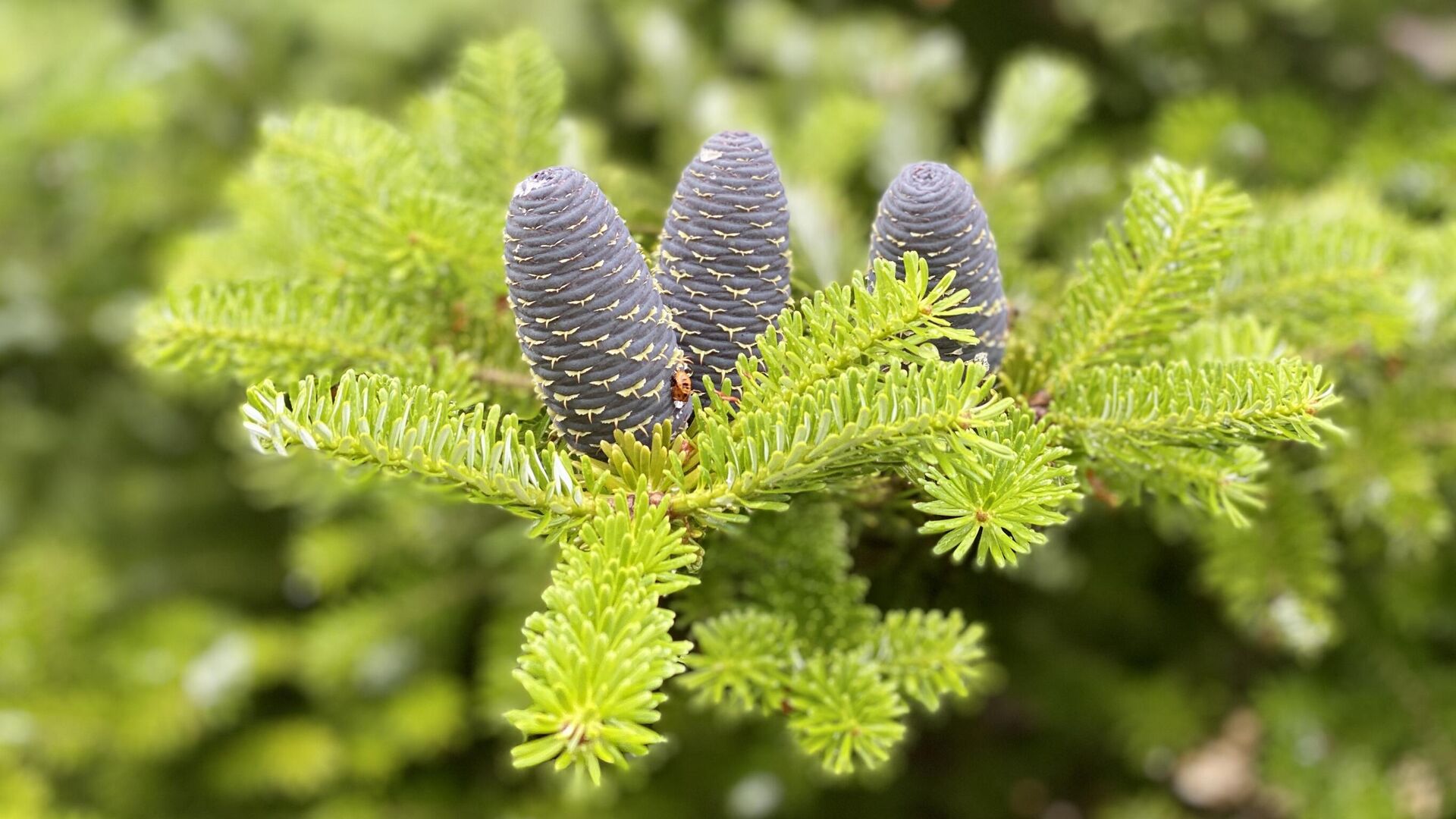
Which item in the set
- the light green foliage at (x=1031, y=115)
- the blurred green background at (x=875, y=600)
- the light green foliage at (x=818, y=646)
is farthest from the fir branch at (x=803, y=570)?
the light green foliage at (x=1031, y=115)

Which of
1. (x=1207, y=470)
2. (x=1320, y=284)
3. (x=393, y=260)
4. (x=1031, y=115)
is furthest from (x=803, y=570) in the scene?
(x=1031, y=115)

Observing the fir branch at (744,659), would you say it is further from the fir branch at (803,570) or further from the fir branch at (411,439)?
the fir branch at (411,439)

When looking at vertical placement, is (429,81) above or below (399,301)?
above

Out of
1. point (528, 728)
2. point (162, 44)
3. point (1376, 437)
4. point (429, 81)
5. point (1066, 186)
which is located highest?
point (429, 81)

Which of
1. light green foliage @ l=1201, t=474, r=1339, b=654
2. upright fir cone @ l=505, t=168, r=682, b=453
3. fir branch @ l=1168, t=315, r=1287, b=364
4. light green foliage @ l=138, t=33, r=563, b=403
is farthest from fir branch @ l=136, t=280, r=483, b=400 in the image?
light green foliage @ l=1201, t=474, r=1339, b=654

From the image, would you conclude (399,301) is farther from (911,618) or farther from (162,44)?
(162,44)

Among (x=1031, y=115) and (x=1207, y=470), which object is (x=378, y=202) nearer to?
(x=1207, y=470)

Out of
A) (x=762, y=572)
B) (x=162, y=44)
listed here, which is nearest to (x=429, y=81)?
(x=162, y=44)
